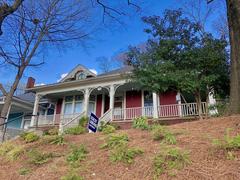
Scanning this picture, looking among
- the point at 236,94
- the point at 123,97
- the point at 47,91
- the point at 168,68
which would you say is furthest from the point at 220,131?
the point at 47,91

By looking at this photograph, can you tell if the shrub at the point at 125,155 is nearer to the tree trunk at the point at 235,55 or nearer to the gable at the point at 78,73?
the tree trunk at the point at 235,55

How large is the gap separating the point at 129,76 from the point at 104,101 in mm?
6411

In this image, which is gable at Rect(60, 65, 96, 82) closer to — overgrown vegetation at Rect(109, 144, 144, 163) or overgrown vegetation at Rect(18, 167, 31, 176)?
overgrown vegetation at Rect(18, 167, 31, 176)

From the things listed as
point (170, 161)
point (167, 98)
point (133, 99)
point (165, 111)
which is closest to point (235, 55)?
point (170, 161)

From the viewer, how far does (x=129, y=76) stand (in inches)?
412

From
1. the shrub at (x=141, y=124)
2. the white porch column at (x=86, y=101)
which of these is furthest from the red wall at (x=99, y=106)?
the shrub at (x=141, y=124)

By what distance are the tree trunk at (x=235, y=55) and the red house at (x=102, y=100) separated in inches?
236

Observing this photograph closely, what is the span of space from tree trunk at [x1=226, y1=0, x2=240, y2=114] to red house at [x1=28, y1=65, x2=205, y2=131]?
5.98 m

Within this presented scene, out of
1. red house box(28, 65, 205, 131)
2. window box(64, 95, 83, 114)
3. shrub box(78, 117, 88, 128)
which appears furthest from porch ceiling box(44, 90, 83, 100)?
shrub box(78, 117, 88, 128)

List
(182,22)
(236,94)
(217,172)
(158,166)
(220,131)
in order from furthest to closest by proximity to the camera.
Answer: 1. (182,22)
2. (236,94)
3. (220,131)
4. (158,166)
5. (217,172)

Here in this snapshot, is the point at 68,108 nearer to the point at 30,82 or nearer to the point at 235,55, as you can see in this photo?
the point at 30,82

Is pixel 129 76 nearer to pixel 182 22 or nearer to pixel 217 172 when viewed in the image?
pixel 182 22

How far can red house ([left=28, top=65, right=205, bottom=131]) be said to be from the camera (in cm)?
1263

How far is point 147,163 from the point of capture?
10.7 feet
